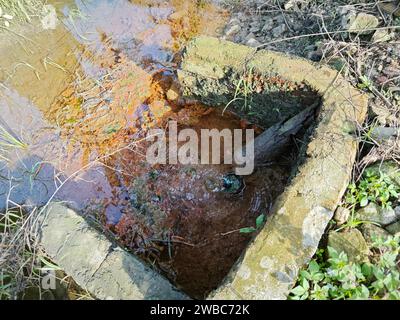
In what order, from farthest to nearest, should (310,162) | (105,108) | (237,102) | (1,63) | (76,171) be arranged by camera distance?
(1,63) < (105,108) < (76,171) < (237,102) < (310,162)

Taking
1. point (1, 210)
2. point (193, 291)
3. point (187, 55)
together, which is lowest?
point (193, 291)

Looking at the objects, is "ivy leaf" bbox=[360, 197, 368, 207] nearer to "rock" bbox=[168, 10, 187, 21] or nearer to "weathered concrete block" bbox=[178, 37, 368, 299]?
"weathered concrete block" bbox=[178, 37, 368, 299]

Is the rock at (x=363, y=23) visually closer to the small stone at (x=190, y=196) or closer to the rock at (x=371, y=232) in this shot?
the rock at (x=371, y=232)

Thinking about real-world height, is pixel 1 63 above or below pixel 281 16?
above

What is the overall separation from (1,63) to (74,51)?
2.47 ft

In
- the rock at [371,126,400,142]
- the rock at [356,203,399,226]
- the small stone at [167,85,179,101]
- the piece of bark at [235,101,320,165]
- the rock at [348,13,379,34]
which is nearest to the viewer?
the rock at [356,203,399,226]

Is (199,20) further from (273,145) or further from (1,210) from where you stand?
(1,210)

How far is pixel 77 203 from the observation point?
9.03 ft

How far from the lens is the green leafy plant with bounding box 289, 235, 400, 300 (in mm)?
1511

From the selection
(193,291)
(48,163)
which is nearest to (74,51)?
(48,163)

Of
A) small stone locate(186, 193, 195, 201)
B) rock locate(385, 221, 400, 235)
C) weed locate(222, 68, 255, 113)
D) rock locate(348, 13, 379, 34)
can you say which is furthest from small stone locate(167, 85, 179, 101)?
rock locate(385, 221, 400, 235)

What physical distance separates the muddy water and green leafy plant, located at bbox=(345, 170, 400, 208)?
2.12 ft

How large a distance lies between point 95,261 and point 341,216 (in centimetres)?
134

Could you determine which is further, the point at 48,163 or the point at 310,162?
the point at 48,163
